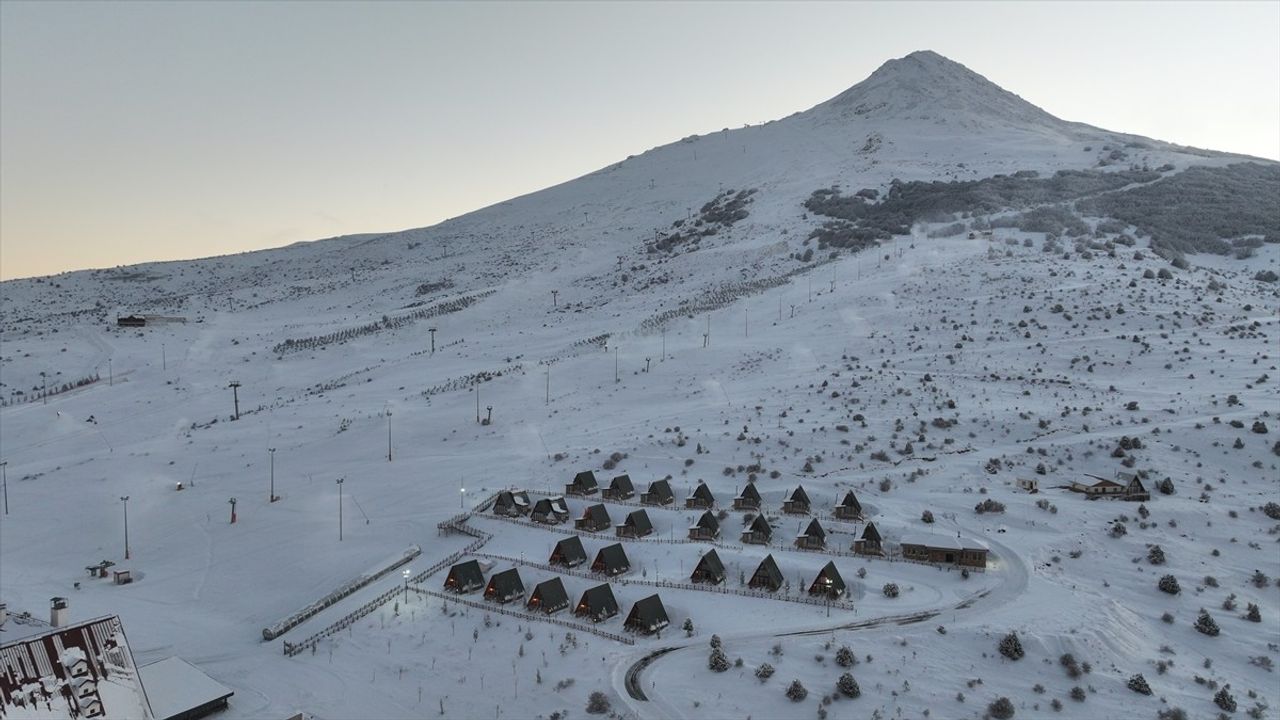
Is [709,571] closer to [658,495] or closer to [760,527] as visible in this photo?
[760,527]

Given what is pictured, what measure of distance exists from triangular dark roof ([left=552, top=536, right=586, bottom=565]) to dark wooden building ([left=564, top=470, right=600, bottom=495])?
25.2 ft

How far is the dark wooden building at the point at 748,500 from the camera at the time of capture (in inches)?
1700

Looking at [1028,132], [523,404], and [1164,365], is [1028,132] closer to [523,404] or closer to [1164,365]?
[1164,365]

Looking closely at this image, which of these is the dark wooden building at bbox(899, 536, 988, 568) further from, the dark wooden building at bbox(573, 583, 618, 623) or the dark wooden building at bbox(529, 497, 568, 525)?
the dark wooden building at bbox(529, 497, 568, 525)

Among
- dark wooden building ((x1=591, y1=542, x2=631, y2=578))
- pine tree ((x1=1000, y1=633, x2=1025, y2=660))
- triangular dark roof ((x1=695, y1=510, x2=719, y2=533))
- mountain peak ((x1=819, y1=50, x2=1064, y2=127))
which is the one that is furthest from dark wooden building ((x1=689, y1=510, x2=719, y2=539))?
mountain peak ((x1=819, y1=50, x2=1064, y2=127))

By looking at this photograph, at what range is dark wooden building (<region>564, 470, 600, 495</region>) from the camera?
4744 cm

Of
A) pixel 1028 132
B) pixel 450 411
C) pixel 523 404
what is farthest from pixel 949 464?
pixel 1028 132

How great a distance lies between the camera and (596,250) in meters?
154

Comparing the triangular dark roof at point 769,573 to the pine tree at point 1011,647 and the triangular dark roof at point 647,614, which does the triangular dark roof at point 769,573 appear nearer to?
the triangular dark roof at point 647,614

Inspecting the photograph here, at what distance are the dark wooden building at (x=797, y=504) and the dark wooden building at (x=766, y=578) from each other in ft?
23.4

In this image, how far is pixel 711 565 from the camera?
3628 cm

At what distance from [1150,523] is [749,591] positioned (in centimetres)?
2073

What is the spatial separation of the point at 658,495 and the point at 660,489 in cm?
42

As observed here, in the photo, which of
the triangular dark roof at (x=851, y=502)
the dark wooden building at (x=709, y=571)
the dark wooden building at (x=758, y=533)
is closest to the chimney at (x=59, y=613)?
the dark wooden building at (x=709, y=571)
